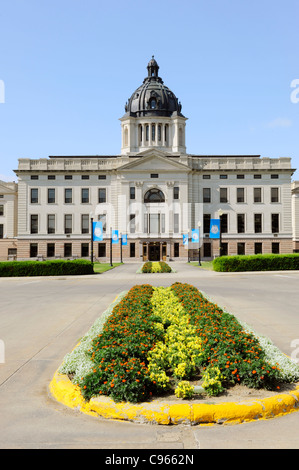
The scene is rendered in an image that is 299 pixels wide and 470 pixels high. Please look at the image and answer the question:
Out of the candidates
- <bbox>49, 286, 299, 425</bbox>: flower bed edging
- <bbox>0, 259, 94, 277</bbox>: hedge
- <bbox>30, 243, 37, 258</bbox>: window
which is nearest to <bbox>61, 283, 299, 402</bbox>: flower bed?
<bbox>49, 286, 299, 425</bbox>: flower bed edging

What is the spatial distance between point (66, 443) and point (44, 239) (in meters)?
65.0

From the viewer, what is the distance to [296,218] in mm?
71562

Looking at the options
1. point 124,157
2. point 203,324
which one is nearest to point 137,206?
point 124,157

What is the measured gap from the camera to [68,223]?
222 feet

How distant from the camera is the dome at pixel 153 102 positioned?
253 ft

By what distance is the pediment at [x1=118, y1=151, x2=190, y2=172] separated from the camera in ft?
216

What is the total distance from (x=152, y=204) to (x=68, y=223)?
14.2 metres

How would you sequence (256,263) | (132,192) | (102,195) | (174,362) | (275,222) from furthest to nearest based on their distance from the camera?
(275,222)
(102,195)
(132,192)
(256,263)
(174,362)

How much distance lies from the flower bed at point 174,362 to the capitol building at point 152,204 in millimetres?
57884

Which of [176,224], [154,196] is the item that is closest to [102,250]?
[154,196]

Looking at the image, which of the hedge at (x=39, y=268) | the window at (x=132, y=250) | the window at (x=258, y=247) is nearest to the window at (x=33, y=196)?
the window at (x=132, y=250)

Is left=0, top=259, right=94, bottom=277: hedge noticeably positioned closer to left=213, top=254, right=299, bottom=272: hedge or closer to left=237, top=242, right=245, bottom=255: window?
left=213, top=254, right=299, bottom=272: hedge

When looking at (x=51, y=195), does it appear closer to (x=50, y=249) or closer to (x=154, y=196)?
(x=50, y=249)

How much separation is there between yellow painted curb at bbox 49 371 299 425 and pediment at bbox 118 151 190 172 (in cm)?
6229
